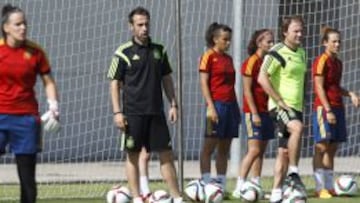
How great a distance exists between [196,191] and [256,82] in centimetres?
152

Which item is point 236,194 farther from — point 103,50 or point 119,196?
point 103,50

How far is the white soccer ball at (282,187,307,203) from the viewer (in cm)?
1191

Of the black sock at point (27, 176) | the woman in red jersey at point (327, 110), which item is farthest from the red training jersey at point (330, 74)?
the black sock at point (27, 176)

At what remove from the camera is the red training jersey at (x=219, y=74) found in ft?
44.5

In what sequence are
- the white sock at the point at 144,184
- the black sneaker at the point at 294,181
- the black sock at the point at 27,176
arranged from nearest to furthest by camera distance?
1. the black sock at the point at 27,176
2. the black sneaker at the point at 294,181
3. the white sock at the point at 144,184

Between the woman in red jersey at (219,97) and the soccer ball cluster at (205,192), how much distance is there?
561 millimetres

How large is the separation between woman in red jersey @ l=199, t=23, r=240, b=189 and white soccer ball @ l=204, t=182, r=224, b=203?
0.89 meters

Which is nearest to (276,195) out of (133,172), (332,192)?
(133,172)

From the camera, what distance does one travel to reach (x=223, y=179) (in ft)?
44.9

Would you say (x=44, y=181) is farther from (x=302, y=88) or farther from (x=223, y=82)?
(x=302, y=88)

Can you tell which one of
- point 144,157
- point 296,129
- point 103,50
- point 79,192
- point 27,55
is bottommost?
point 79,192

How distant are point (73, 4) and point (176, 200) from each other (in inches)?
206

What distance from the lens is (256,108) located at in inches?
530

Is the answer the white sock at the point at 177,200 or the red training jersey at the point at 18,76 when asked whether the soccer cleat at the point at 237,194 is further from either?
the red training jersey at the point at 18,76
